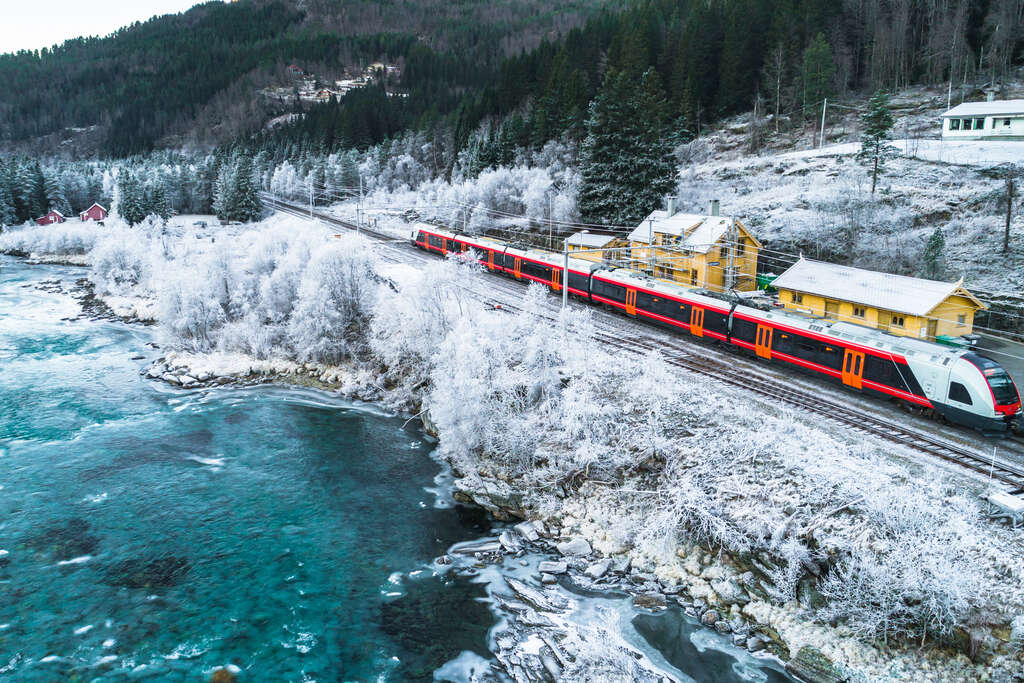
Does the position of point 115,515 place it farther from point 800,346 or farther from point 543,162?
point 543,162

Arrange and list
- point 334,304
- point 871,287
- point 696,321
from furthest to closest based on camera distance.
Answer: point 334,304 < point 696,321 < point 871,287

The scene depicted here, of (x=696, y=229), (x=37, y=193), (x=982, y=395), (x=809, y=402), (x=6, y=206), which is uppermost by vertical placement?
(x=37, y=193)

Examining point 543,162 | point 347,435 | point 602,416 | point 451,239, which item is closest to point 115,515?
point 347,435

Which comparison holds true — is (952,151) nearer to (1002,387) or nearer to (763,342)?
(763,342)

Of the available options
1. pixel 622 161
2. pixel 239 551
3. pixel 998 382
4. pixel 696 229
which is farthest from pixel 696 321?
pixel 239 551

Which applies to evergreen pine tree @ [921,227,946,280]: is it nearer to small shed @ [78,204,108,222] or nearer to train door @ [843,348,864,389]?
train door @ [843,348,864,389]

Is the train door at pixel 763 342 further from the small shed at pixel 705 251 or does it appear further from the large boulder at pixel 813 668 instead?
the large boulder at pixel 813 668

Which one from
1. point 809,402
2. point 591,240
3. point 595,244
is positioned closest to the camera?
point 809,402
